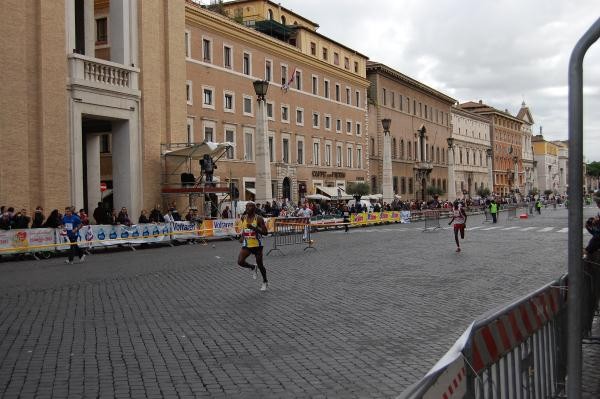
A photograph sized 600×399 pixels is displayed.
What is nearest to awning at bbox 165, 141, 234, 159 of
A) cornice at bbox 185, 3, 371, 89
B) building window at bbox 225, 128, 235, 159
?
building window at bbox 225, 128, 235, 159

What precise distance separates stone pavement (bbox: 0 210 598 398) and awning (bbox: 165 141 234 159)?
13.5 metres

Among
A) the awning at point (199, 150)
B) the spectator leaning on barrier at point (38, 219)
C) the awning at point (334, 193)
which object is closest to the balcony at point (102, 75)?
the awning at point (199, 150)

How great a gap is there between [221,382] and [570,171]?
4.09 m

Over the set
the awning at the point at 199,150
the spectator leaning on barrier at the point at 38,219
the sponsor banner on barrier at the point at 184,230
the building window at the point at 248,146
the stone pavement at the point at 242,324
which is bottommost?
the stone pavement at the point at 242,324

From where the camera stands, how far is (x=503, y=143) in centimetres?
13412

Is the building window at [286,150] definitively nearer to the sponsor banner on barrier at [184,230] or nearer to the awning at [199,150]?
the awning at [199,150]

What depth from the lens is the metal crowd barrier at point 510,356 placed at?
3.65m

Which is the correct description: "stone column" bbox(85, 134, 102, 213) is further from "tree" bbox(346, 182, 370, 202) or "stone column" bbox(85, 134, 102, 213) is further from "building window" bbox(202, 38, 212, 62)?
"tree" bbox(346, 182, 370, 202)

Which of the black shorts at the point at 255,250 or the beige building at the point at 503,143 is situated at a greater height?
the beige building at the point at 503,143

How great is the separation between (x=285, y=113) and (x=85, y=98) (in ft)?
90.0

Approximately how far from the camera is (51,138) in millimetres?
26750

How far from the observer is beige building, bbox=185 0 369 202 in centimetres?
4478

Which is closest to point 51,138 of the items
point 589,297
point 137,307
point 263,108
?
point 263,108

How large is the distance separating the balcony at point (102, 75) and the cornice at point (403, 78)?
149ft
